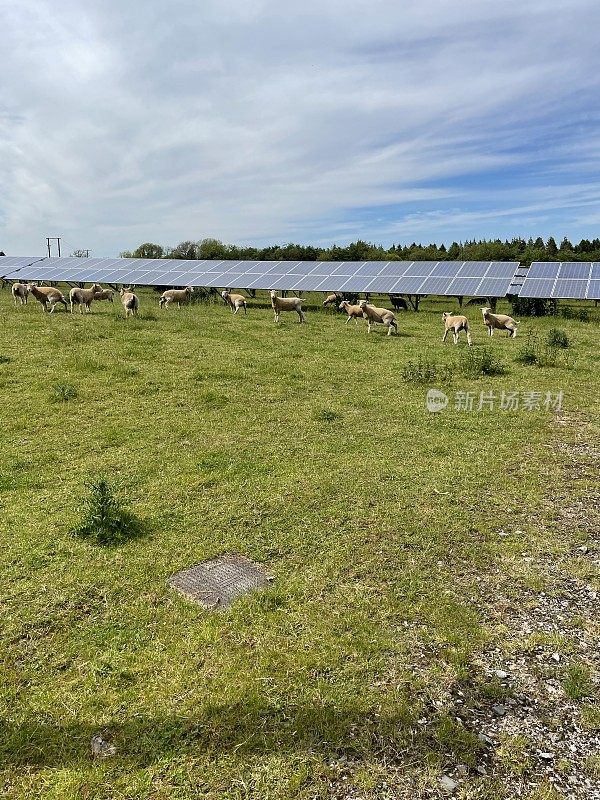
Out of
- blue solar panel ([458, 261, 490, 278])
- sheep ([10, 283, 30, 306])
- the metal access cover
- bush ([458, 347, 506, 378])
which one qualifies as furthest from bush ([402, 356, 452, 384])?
sheep ([10, 283, 30, 306])

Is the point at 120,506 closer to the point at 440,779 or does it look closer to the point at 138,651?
the point at 138,651

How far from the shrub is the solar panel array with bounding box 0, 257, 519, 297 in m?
17.2

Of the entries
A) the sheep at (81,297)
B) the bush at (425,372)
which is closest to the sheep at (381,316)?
the bush at (425,372)

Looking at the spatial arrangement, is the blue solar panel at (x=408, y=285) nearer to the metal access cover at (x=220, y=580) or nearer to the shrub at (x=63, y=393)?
the shrub at (x=63, y=393)

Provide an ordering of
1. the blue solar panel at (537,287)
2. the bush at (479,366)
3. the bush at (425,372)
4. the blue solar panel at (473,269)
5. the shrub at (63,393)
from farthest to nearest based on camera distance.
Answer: the blue solar panel at (473,269) < the blue solar panel at (537,287) < the bush at (479,366) < the bush at (425,372) < the shrub at (63,393)

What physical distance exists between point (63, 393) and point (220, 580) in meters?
6.24

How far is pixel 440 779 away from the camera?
2.64 m

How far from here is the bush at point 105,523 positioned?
4750mm

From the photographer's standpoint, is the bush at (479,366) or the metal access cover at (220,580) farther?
the bush at (479,366)

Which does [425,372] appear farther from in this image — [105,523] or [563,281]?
[563,281]

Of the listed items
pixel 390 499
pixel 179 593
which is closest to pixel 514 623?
pixel 390 499

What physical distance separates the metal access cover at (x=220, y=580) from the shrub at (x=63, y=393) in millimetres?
5807

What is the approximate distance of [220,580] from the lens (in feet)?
13.9

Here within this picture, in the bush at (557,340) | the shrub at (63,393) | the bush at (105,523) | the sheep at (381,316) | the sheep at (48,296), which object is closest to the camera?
the bush at (105,523)
